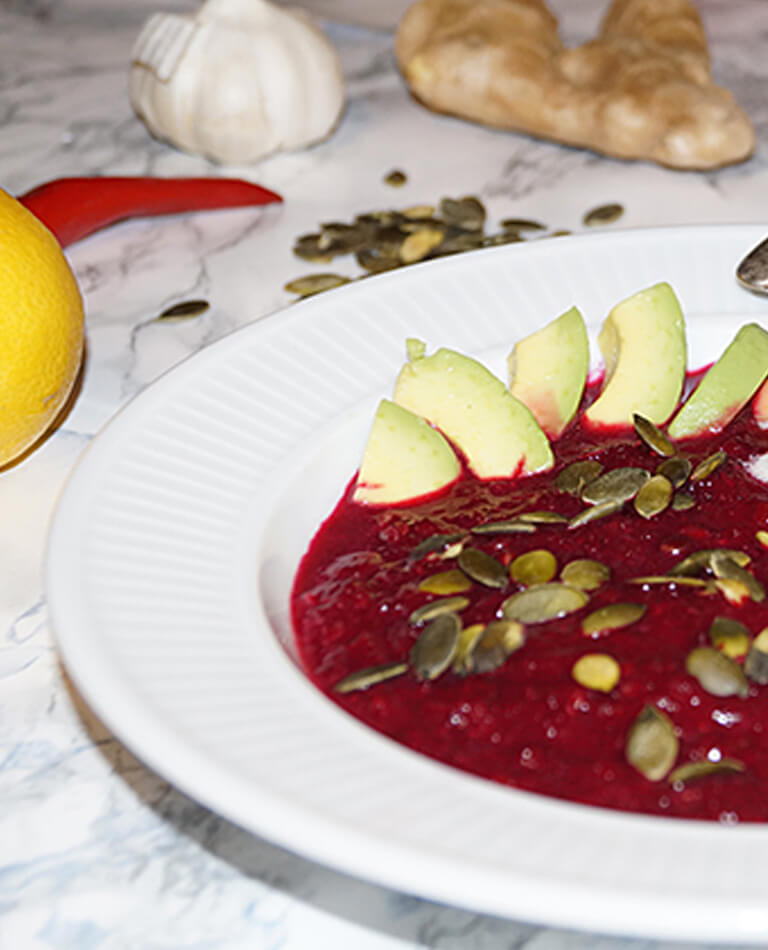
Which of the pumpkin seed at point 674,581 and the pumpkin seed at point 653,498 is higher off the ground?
the pumpkin seed at point 674,581

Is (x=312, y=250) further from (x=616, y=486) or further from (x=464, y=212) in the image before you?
(x=616, y=486)

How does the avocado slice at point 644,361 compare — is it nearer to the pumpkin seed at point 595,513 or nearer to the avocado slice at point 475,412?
the avocado slice at point 475,412

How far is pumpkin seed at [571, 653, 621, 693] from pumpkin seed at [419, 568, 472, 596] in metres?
0.16

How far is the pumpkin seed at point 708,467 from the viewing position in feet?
4.58

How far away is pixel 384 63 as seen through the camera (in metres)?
2.99

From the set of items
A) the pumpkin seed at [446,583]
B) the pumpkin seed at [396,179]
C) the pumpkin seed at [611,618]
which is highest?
the pumpkin seed at [611,618]

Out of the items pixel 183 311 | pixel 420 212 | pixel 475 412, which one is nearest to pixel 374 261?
pixel 420 212

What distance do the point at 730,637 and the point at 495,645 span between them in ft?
0.70

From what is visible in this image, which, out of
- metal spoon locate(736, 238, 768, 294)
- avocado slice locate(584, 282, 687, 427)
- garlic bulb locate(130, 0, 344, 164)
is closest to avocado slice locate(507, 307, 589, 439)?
avocado slice locate(584, 282, 687, 427)

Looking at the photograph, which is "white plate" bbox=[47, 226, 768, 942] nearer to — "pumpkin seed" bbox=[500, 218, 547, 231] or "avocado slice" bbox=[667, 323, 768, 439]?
"avocado slice" bbox=[667, 323, 768, 439]

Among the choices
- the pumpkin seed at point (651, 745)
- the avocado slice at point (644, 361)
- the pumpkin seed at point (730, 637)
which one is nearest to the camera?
the pumpkin seed at point (651, 745)

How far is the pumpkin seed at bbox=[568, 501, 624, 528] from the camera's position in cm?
132

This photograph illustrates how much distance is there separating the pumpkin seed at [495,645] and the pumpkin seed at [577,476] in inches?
10.7

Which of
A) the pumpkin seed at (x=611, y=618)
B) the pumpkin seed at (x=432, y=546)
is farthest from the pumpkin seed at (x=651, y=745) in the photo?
the pumpkin seed at (x=432, y=546)
